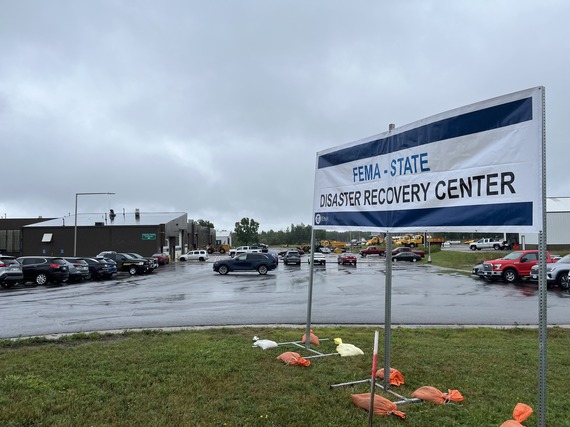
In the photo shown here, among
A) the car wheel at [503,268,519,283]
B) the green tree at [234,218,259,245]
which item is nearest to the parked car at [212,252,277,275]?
the car wheel at [503,268,519,283]

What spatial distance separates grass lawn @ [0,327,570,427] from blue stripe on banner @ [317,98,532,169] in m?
2.88

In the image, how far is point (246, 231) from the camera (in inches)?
4092

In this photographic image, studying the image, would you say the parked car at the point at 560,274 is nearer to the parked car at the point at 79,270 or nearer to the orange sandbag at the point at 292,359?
the orange sandbag at the point at 292,359

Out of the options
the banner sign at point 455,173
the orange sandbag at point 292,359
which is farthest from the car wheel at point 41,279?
the banner sign at point 455,173

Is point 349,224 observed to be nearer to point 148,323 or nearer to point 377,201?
point 377,201

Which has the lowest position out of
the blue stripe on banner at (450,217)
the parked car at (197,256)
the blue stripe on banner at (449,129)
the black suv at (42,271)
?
the parked car at (197,256)

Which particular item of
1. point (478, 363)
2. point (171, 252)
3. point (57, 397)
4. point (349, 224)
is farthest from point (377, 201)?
point (171, 252)

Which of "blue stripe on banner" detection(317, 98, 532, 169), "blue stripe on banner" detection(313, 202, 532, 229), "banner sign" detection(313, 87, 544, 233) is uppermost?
"blue stripe on banner" detection(317, 98, 532, 169)

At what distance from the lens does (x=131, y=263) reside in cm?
3550

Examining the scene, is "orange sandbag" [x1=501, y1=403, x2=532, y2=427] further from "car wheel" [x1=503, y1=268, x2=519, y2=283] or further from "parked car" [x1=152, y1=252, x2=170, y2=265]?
"parked car" [x1=152, y1=252, x2=170, y2=265]

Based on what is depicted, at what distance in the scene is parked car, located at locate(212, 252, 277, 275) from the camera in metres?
→ 31.9

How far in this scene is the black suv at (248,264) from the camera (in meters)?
31.9

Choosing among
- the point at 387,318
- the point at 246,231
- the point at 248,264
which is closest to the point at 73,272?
the point at 248,264

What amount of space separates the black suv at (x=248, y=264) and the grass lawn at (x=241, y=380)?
76.0ft
